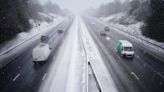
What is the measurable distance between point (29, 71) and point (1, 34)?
17114 millimetres

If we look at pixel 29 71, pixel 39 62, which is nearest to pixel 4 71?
pixel 29 71

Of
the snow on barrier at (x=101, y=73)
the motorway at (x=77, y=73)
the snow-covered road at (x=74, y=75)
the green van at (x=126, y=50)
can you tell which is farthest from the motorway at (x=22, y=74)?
the green van at (x=126, y=50)

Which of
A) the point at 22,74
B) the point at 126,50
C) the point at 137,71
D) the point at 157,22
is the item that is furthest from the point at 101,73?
the point at 157,22

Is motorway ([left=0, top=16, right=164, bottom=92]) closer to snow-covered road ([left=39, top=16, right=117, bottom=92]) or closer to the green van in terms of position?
snow-covered road ([left=39, top=16, right=117, bottom=92])

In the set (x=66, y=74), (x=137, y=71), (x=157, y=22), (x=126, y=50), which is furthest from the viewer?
(x=157, y=22)

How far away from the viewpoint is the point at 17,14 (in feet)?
146

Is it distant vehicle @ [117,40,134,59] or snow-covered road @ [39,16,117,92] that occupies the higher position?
distant vehicle @ [117,40,134,59]

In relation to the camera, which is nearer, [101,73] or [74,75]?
[74,75]

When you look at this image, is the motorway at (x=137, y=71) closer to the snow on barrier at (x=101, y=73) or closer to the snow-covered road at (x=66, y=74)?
the snow on barrier at (x=101, y=73)

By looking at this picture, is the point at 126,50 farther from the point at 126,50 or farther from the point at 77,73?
the point at 77,73

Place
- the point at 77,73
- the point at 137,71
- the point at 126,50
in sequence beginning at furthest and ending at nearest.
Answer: the point at 126,50 → the point at 137,71 → the point at 77,73

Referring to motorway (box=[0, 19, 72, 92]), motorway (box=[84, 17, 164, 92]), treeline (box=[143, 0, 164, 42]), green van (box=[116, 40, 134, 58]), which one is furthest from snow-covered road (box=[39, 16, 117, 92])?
treeline (box=[143, 0, 164, 42])

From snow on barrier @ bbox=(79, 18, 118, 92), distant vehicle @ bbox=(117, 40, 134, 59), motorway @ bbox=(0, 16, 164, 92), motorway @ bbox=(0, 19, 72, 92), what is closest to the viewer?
snow on barrier @ bbox=(79, 18, 118, 92)

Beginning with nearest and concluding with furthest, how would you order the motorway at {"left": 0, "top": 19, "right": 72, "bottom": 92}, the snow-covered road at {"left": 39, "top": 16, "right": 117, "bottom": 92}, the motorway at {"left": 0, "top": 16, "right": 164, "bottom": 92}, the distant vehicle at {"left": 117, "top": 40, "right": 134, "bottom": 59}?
the snow-covered road at {"left": 39, "top": 16, "right": 117, "bottom": 92} < the motorway at {"left": 0, "top": 16, "right": 164, "bottom": 92} < the motorway at {"left": 0, "top": 19, "right": 72, "bottom": 92} < the distant vehicle at {"left": 117, "top": 40, "right": 134, "bottom": 59}
